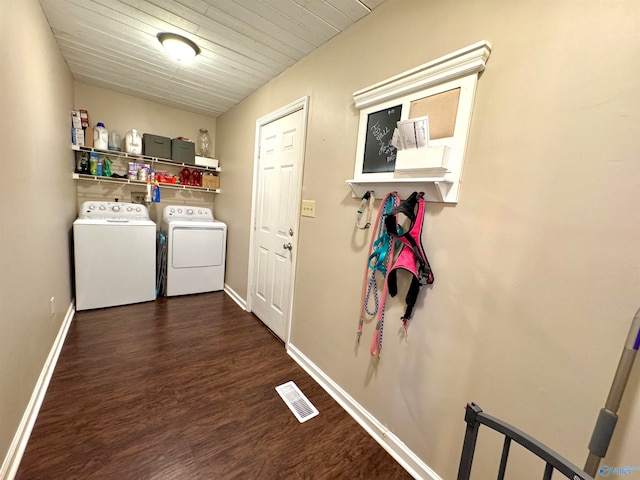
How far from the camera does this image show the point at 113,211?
3.09m

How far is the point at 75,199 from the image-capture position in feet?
9.82

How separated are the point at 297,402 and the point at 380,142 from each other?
171 cm

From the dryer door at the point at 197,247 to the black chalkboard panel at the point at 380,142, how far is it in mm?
2494

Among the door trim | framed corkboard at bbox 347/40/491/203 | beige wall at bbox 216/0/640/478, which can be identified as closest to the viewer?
beige wall at bbox 216/0/640/478

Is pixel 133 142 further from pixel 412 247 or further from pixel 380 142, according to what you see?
pixel 412 247

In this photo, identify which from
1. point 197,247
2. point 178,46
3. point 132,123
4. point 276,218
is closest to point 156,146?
point 132,123

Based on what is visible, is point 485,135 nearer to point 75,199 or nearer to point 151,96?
point 151,96

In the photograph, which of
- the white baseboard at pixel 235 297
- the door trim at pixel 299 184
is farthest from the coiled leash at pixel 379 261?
the white baseboard at pixel 235 297

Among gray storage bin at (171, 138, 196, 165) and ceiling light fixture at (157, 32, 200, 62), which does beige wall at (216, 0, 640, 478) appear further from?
gray storage bin at (171, 138, 196, 165)

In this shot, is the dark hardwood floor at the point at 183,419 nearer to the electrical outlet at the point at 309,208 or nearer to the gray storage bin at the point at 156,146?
the electrical outlet at the point at 309,208

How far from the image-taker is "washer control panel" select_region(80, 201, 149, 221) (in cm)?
296

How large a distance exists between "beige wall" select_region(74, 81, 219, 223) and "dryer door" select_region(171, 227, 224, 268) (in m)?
0.74

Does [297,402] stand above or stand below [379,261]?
below

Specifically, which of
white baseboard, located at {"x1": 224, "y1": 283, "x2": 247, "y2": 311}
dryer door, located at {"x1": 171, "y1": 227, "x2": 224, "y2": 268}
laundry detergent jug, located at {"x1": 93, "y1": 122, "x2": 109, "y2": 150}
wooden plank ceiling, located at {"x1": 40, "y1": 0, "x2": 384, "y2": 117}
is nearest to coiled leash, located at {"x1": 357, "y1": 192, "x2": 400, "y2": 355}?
wooden plank ceiling, located at {"x1": 40, "y1": 0, "x2": 384, "y2": 117}
